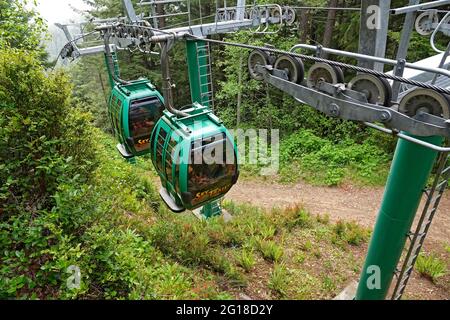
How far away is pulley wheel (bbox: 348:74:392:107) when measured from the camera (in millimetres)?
2525

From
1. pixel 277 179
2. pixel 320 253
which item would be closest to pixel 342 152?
→ pixel 277 179

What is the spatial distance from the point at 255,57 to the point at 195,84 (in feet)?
5.76

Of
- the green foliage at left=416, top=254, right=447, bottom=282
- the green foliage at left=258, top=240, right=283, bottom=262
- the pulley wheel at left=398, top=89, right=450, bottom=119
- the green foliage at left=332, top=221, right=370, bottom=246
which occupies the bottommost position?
A: the green foliage at left=332, top=221, right=370, bottom=246

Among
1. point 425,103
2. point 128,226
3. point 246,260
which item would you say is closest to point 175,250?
point 128,226

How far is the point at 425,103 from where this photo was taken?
2.40 meters

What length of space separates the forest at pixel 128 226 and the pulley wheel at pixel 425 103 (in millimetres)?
3320

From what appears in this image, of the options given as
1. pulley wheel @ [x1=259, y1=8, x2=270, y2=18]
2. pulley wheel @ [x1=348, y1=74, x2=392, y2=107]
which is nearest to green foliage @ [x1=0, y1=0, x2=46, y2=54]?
pulley wheel @ [x1=259, y1=8, x2=270, y2=18]

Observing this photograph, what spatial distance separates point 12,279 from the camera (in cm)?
320

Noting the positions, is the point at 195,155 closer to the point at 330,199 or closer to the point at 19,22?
the point at 19,22

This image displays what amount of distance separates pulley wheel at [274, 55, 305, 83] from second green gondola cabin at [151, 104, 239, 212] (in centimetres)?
117

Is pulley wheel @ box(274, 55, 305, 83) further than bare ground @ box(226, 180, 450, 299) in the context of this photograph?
No

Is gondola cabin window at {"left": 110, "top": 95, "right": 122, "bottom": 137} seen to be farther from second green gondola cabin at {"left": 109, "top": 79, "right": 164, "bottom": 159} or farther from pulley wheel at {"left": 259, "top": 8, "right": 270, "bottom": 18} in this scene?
pulley wheel at {"left": 259, "top": 8, "right": 270, "bottom": 18}

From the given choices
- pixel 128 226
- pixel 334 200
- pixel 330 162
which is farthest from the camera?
pixel 330 162

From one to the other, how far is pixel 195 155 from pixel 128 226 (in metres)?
2.21
